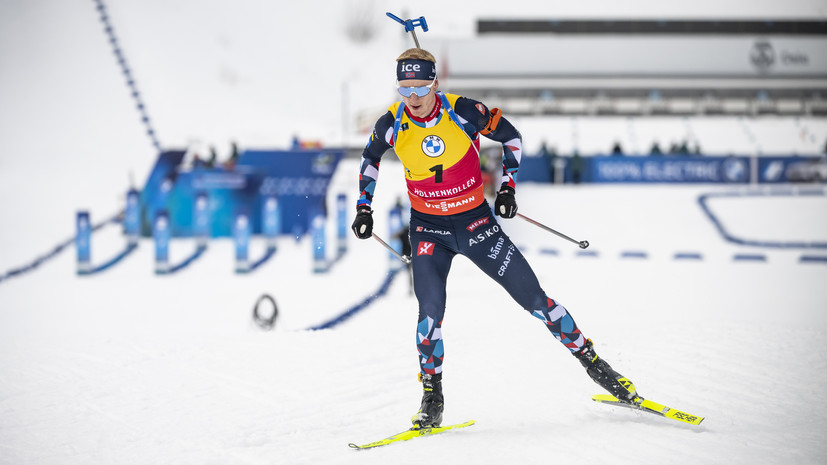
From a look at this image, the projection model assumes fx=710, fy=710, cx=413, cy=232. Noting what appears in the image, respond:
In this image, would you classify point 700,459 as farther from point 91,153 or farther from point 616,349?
point 91,153

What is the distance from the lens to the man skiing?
473cm

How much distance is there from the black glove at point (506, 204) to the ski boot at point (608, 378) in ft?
3.41

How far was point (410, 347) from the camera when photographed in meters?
7.07

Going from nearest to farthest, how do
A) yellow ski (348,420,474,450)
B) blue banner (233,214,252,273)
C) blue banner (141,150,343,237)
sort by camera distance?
1. yellow ski (348,420,474,450)
2. blue banner (233,214,252,273)
3. blue banner (141,150,343,237)

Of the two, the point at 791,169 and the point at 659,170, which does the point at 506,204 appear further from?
the point at 791,169

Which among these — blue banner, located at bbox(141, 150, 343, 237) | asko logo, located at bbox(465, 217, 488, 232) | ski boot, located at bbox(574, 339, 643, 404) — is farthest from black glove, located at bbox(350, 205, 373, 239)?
blue banner, located at bbox(141, 150, 343, 237)

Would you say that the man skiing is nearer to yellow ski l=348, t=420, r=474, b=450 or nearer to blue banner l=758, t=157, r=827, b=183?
yellow ski l=348, t=420, r=474, b=450

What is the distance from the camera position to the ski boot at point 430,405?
4699 millimetres

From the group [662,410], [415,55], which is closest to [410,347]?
[662,410]

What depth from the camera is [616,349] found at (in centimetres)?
680

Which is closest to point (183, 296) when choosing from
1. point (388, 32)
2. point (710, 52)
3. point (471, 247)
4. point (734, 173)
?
point (471, 247)

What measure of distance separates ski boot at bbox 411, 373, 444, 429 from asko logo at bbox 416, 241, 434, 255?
0.85 metres

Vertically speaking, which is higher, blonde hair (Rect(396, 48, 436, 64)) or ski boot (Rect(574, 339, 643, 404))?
blonde hair (Rect(396, 48, 436, 64))

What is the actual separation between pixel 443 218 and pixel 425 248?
245mm
